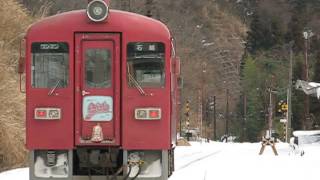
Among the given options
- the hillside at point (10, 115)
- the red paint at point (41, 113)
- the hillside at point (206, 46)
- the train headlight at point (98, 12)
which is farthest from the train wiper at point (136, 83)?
the hillside at point (206, 46)

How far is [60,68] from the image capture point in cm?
1205

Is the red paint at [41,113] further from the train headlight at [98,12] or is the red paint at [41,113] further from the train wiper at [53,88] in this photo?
the train headlight at [98,12]

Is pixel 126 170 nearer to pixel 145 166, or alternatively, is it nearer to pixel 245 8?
pixel 145 166

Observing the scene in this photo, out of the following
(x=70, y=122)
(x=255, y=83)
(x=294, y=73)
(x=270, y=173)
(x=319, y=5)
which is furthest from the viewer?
(x=319, y=5)

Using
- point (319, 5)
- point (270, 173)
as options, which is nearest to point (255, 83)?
point (319, 5)

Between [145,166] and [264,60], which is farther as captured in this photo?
[264,60]

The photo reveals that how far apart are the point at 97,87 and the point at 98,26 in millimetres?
1059

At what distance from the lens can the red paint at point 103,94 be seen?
1192 centimetres

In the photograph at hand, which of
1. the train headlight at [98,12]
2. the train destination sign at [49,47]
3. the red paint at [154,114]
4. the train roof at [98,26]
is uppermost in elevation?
the train headlight at [98,12]

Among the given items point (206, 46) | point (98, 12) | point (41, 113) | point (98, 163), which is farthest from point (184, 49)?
point (41, 113)

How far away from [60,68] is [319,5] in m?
114

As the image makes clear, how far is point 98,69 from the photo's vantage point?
1202 cm

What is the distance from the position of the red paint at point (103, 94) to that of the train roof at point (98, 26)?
2 centimetres

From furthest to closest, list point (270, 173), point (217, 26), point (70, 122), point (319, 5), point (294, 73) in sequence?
1. point (217, 26)
2. point (319, 5)
3. point (294, 73)
4. point (270, 173)
5. point (70, 122)
